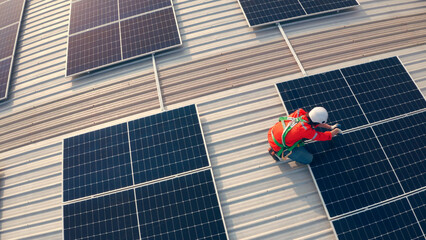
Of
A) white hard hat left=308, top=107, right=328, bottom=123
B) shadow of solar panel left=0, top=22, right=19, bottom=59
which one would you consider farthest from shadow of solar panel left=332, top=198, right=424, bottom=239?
shadow of solar panel left=0, top=22, right=19, bottom=59

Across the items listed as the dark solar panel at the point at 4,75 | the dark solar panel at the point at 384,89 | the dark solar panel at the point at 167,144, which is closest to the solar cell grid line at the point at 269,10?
the dark solar panel at the point at 384,89

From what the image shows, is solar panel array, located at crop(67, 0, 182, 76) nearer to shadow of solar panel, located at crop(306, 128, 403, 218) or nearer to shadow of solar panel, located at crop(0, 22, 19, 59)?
shadow of solar panel, located at crop(0, 22, 19, 59)

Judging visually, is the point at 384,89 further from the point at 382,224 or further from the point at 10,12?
the point at 10,12

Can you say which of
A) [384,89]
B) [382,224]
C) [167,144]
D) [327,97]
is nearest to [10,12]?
[167,144]

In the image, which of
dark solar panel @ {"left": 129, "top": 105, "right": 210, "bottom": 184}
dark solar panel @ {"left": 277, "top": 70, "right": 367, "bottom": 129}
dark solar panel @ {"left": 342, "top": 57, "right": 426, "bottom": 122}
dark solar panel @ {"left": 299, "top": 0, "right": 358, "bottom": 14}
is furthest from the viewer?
dark solar panel @ {"left": 299, "top": 0, "right": 358, "bottom": 14}

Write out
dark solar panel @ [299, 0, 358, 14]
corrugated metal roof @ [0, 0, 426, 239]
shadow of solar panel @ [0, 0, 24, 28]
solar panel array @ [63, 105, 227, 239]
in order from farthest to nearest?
shadow of solar panel @ [0, 0, 24, 28], dark solar panel @ [299, 0, 358, 14], corrugated metal roof @ [0, 0, 426, 239], solar panel array @ [63, 105, 227, 239]

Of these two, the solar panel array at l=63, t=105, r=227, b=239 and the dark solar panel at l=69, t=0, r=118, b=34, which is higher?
the dark solar panel at l=69, t=0, r=118, b=34
